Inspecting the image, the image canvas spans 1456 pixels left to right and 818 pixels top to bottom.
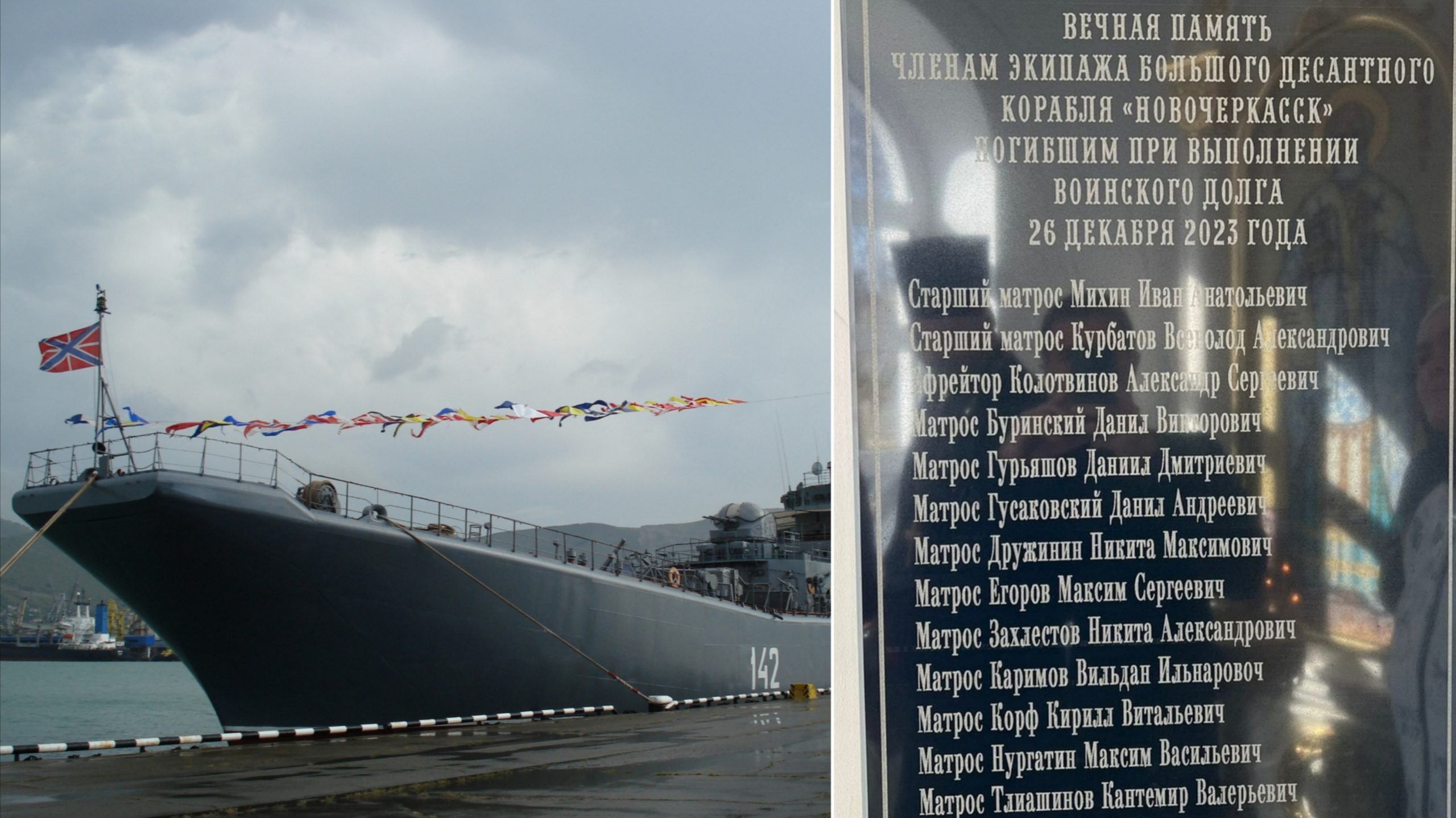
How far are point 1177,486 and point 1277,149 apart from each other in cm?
113

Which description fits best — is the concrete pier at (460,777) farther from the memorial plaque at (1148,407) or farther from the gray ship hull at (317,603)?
the memorial plaque at (1148,407)

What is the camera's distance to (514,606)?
17.1 meters

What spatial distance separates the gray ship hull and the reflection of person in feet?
45.2

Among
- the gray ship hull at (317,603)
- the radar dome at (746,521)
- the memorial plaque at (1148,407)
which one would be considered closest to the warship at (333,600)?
the gray ship hull at (317,603)

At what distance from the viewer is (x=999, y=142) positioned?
3.75 m

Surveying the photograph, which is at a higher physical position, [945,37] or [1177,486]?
[945,37]

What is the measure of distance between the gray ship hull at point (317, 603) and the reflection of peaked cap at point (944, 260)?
1312 centimetres

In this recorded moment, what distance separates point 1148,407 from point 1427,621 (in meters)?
1.13

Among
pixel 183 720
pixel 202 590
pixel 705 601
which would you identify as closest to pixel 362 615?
pixel 202 590

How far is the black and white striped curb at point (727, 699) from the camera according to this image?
761 inches

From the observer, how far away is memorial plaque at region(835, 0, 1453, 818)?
369 centimetres

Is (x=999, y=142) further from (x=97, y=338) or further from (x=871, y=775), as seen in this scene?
(x=97, y=338)

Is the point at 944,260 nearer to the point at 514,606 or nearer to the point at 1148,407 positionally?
the point at 1148,407

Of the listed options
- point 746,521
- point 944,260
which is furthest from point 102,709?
point 944,260
